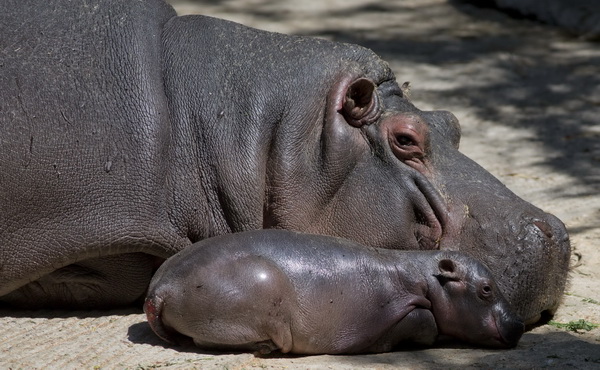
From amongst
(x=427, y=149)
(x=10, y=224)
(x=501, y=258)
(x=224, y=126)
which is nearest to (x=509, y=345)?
(x=501, y=258)

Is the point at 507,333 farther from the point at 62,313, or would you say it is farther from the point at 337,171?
the point at 62,313

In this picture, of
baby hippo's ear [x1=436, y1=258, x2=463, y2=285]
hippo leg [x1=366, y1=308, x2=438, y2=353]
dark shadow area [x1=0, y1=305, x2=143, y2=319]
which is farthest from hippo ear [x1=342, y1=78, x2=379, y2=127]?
dark shadow area [x1=0, y1=305, x2=143, y2=319]

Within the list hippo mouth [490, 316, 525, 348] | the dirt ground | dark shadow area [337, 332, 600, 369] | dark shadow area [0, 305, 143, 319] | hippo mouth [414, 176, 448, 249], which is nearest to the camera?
dark shadow area [337, 332, 600, 369]

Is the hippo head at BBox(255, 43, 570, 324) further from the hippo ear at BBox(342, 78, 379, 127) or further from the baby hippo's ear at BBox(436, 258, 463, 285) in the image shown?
the baby hippo's ear at BBox(436, 258, 463, 285)

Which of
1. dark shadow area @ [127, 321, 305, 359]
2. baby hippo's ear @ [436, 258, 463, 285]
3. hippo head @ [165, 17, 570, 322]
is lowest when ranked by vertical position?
dark shadow area @ [127, 321, 305, 359]

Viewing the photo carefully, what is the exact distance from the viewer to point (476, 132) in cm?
723

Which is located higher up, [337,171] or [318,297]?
[337,171]

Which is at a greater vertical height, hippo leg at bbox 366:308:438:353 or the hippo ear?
the hippo ear

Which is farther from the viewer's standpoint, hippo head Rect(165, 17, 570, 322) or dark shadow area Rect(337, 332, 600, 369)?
hippo head Rect(165, 17, 570, 322)

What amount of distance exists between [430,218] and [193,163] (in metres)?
0.95

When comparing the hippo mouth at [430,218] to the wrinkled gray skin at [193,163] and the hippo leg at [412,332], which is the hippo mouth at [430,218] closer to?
the wrinkled gray skin at [193,163]

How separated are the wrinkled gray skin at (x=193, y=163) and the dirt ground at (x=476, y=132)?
29 cm

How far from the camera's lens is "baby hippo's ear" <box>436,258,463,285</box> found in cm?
408

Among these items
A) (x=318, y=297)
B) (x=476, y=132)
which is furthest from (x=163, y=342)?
(x=476, y=132)
